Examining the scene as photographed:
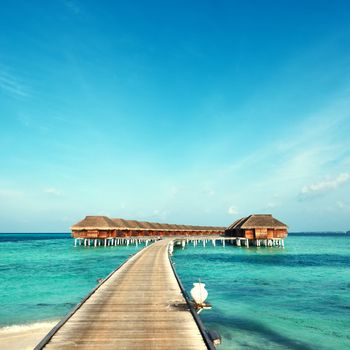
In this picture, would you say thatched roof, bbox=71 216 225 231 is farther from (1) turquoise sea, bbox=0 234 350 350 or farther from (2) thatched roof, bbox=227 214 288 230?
(1) turquoise sea, bbox=0 234 350 350

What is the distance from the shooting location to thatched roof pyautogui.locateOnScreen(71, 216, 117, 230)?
198 feet

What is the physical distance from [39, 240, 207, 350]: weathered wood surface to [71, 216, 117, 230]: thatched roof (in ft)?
160

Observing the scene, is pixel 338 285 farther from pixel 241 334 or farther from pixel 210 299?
pixel 241 334

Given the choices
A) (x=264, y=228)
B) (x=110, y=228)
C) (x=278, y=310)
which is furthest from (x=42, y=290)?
(x=264, y=228)

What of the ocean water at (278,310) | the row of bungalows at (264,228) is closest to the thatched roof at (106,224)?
the row of bungalows at (264,228)

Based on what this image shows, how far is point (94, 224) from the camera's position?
61.1m

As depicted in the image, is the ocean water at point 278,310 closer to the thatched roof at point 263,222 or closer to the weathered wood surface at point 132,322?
the weathered wood surface at point 132,322

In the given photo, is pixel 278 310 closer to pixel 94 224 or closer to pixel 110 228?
pixel 110 228

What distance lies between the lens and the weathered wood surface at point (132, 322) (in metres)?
6.99

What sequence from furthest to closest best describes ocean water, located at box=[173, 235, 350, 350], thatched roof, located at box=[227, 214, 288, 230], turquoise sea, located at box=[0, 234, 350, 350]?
thatched roof, located at box=[227, 214, 288, 230] → turquoise sea, located at box=[0, 234, 350, 350] → ocean water, located at box=[173, 235, 350, 350]

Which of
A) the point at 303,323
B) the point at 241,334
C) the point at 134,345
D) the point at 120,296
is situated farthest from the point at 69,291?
the point at 134,345

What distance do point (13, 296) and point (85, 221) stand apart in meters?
43.3

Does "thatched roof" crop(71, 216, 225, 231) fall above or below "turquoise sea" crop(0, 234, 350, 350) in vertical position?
above

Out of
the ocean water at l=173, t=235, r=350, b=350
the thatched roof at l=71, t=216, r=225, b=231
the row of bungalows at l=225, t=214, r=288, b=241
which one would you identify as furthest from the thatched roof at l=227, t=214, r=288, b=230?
the ocean water at l=173, t=235, r=350, b=350
